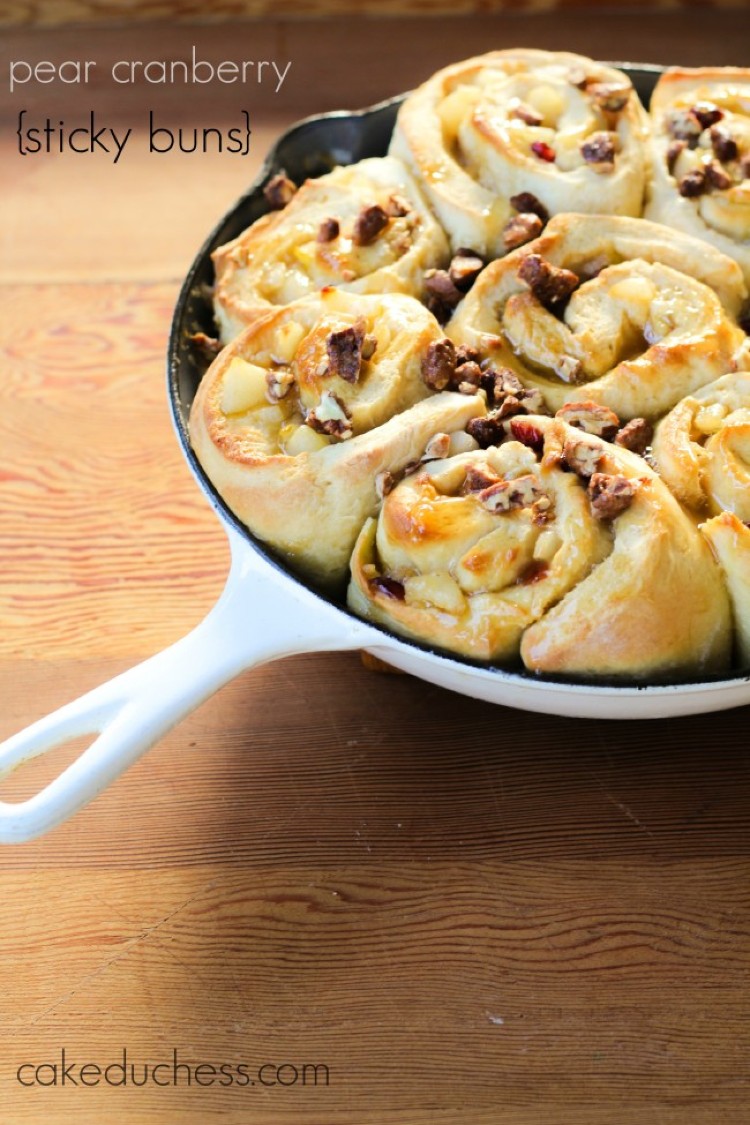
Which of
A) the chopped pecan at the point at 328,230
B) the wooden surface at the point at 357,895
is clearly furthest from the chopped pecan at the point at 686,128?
the wooden surface at the point at 357,895

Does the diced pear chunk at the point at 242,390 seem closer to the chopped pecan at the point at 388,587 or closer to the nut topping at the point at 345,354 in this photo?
the nut topping at the point at 345,354

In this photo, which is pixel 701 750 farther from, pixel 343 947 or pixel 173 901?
pixel 173 901

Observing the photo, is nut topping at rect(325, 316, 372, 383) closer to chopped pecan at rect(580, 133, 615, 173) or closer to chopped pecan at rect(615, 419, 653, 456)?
chopped pecan at rect(615, 419, 653, 456)

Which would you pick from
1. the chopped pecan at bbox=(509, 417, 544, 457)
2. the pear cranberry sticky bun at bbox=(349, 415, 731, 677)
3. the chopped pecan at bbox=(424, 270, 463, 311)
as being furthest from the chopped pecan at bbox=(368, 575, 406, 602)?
the chopped pecan at bbox=(424, 270, 463, 311)

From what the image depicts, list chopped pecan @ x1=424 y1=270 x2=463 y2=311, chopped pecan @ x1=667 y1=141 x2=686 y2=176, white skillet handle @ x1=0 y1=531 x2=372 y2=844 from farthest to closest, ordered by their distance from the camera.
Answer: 1. chopped pecan @ x1=667 y1=141 x2=686 y2=176
2. chopped pecan @ x1=424 y1=270 x2=463 y2=311
3. white skillet handle @ x1=0 y1=531 x2=372 y2=844

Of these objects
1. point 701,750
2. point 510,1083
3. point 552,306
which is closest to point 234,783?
point 510,1083

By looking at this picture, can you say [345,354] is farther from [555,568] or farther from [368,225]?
[555,568]
